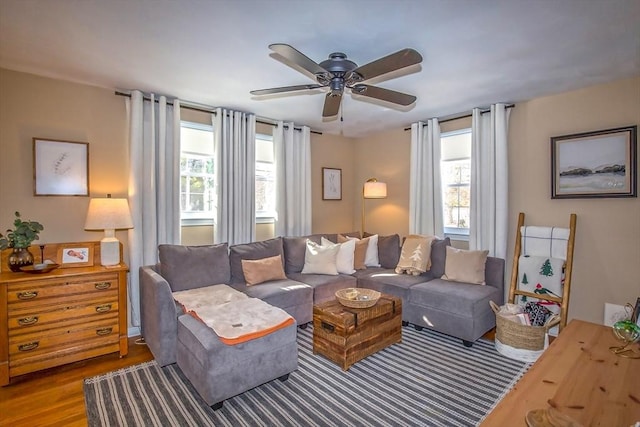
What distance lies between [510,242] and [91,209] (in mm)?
4409

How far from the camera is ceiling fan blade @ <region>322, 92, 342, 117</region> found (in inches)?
96.6

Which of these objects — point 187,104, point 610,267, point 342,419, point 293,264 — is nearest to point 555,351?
point 342,419

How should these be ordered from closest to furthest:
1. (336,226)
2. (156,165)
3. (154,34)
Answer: (154,34) < (156,165) < (336,226)

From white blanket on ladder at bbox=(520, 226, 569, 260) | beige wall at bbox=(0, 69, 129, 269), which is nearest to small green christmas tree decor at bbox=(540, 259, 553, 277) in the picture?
white blanket on ladder at bbox=(520, 226, 569, 260)

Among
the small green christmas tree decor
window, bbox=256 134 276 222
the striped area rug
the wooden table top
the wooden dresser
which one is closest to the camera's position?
the wooden table top

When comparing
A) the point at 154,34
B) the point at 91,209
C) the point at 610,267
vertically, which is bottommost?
the point at 610,267

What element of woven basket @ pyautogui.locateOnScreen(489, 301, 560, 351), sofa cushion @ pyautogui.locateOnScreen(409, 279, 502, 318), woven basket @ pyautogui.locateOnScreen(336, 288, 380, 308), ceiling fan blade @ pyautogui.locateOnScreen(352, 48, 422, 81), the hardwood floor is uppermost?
ceiling fan blade @ pyautogui.locateOnScreen(352, 48, 422, 81)

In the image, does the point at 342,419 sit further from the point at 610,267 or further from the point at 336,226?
the point at 336,226

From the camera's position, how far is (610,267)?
312 centimetres

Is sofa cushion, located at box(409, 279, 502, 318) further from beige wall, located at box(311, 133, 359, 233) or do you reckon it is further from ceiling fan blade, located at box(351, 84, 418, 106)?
beige wall, located at box(311, 133, 359, 233)

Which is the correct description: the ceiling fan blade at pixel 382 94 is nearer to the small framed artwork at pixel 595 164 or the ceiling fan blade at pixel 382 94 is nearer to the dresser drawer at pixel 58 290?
the small framed artwork at pixel 595 164

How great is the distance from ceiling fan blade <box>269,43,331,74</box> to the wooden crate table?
1883 millimetres

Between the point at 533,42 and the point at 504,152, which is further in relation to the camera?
the point at 504,152

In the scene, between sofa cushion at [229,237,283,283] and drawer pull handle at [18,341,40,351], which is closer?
drawer pull handle at [18,341,40,351]
